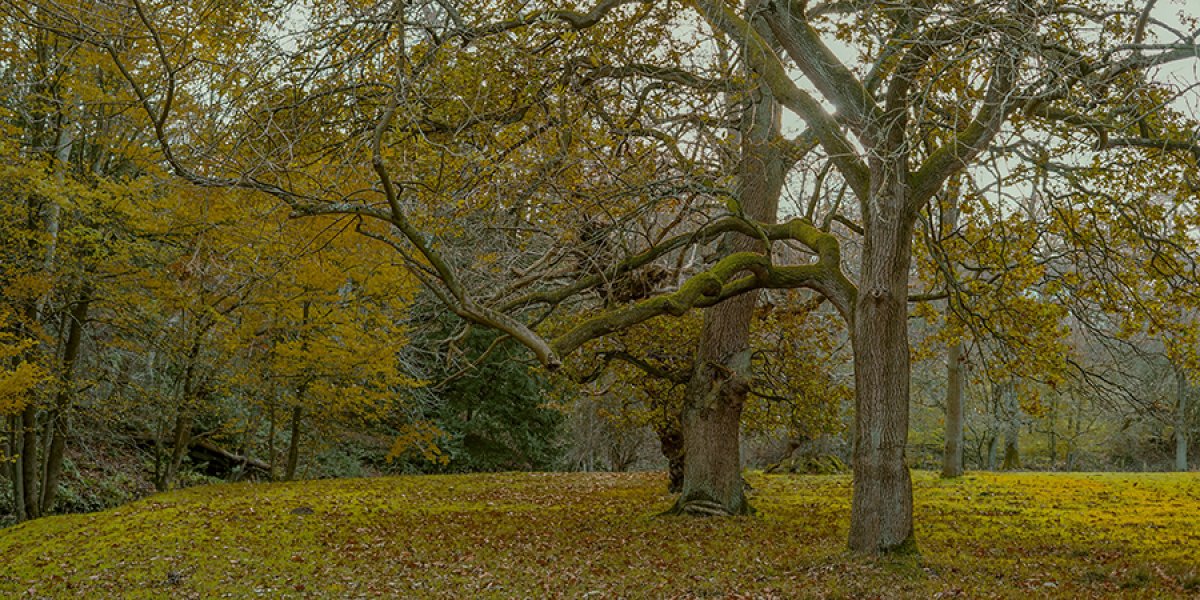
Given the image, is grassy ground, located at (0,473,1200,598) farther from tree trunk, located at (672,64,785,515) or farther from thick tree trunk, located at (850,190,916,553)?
tree trunk, located at (672,64,785,515)

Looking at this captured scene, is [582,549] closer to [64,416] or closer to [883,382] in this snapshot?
[883,382]

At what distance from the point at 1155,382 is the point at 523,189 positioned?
29205 millimetres

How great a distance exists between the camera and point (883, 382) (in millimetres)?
9133

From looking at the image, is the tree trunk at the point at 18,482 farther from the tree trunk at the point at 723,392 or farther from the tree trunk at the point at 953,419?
the tree trunk at the point at 953,419

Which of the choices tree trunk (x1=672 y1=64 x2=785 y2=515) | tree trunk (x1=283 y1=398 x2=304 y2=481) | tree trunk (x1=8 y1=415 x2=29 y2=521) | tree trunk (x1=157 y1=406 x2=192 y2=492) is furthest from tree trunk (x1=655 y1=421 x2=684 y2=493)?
tree trunk (x1=8 y1=415 x2=29 y2=521)

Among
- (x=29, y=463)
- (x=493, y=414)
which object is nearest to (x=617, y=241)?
(x=29, y=463)

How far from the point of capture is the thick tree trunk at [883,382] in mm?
8977

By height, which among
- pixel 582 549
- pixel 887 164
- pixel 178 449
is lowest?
pixel 582 549

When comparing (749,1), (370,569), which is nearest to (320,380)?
(370,569)

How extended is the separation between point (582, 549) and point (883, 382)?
13.5 feet

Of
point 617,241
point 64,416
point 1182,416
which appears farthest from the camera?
point 1182,416

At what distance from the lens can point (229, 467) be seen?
22.3 m

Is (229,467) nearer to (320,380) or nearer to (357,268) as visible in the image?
(320,380)

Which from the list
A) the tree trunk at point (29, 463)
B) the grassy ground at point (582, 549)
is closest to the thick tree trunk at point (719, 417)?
the grassy ground at point (582, 549)
